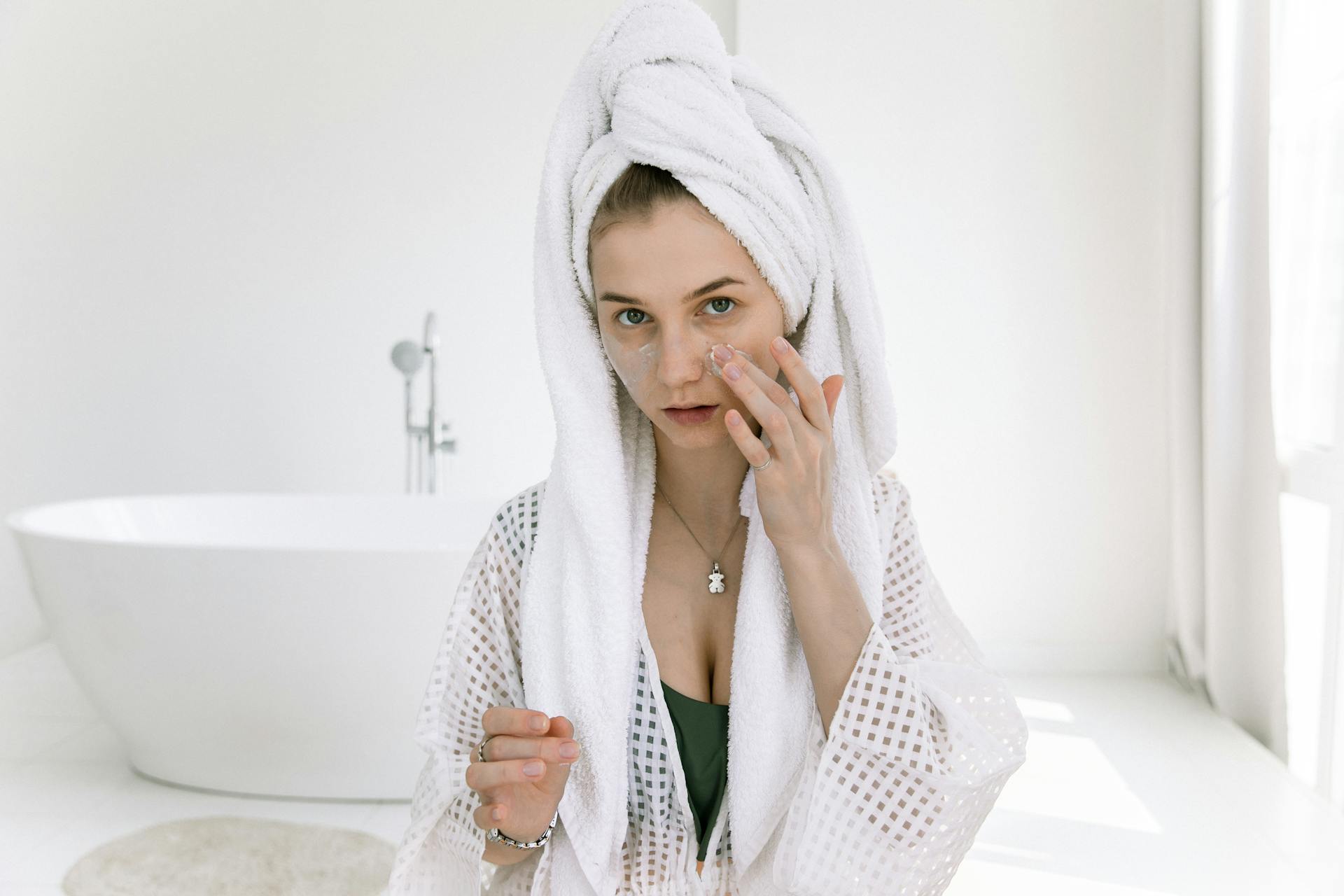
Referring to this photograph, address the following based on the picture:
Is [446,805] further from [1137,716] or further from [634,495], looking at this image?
[1137,716]

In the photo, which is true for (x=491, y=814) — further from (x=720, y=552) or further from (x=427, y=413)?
(x=427, y=413)

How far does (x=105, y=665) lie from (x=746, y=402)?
2.27 meters

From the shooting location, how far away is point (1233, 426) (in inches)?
121

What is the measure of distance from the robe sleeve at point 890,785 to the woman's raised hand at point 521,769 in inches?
7.1

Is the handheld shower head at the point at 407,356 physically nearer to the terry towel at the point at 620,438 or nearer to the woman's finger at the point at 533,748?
the terry towel at the point at 620,438

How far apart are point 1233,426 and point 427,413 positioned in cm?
235

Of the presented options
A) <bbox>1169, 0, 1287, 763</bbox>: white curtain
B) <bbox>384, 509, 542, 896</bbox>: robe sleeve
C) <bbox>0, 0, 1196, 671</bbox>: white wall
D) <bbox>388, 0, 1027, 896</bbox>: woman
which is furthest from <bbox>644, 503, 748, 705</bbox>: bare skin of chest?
<bbox>0, 0, 1196, 671</bbox>: white wall

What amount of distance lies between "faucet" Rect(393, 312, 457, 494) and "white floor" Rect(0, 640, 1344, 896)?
114 centimetres

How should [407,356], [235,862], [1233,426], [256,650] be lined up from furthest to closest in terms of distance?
1. [407,356]
2. [1233,426]
3. [256,650]
4. [235,862]

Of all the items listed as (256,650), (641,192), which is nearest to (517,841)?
(641,192)

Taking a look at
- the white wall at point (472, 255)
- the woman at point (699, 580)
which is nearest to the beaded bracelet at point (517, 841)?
the woman at point (699, 580)

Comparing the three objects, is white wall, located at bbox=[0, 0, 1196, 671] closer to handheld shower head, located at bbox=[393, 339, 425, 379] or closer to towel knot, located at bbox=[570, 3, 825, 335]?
handheld shower head, located at bbox=[393, 339, 425, 379]

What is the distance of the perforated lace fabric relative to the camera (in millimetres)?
786

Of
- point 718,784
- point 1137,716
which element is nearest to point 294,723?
point 718,784
